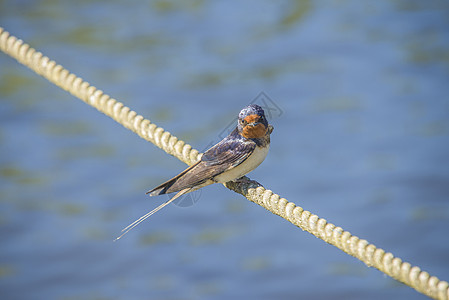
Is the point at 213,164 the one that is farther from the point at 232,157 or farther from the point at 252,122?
the point at 252,122

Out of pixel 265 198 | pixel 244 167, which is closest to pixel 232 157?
pixel 244 167

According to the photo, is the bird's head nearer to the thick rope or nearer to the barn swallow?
the barn swallow

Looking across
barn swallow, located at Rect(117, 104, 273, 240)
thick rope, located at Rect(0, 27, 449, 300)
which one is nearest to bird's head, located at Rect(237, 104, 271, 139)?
barn swallow, located at Rect(117, 104, 273, 240)

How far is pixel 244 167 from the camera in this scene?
2.14 metres

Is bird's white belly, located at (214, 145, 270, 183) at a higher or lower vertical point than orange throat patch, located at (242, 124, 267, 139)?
lower

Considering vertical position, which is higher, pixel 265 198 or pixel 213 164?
pixel 213 164

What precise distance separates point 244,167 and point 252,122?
5.5 inches

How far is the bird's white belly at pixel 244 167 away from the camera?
2133 millimetres

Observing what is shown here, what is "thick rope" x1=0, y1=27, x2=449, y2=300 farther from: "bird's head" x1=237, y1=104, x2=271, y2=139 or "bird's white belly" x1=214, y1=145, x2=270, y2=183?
"bird's head" x1=237, y1=104, x2=271, y2=139

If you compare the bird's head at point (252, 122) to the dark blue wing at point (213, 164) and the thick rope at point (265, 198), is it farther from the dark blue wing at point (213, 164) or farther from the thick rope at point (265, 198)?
the thick rope at point (265, 198)

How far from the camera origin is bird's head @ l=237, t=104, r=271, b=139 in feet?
6.82

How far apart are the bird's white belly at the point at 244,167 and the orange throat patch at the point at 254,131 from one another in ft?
0.13

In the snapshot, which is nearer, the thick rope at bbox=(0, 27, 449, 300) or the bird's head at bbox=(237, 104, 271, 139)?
the thick rope at bbox=(0, 27, 449, 300)

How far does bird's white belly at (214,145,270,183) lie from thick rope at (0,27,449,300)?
0.12 feet
